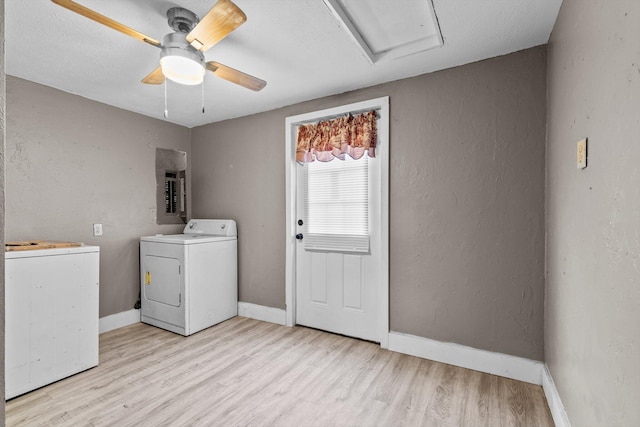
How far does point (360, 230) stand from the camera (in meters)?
2.79

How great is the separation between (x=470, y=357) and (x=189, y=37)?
2.74 meters

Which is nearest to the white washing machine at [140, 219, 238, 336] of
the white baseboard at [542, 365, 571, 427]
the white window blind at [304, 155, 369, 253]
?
the white window blind at [304, 155, 369, 253]

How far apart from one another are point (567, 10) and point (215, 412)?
287 cm

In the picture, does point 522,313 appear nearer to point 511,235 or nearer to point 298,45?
point 511,235

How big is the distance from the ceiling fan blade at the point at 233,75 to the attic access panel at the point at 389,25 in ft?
2.23

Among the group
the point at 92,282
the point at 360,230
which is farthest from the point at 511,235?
the point at 92,282

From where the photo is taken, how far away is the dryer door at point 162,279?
292 centimetres

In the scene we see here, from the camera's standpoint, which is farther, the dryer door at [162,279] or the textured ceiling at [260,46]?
the dryer door at [162,279]

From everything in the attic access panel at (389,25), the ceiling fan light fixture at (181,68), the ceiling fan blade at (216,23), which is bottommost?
the ceiling fan light fixture at (181,68)

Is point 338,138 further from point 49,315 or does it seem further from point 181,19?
point 49,315

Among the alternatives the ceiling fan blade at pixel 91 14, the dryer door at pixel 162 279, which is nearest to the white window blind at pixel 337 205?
the dryer door at pixel 162 279

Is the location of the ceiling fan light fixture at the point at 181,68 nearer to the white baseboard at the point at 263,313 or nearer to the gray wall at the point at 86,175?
the gray wall at the point at 86,175

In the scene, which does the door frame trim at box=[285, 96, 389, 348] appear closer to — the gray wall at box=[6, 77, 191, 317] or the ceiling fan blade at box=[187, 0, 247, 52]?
the ceiling fan blade at box=[187, 0, 247, 52]

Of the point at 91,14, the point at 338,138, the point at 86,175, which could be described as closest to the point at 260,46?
the point at 91,14
